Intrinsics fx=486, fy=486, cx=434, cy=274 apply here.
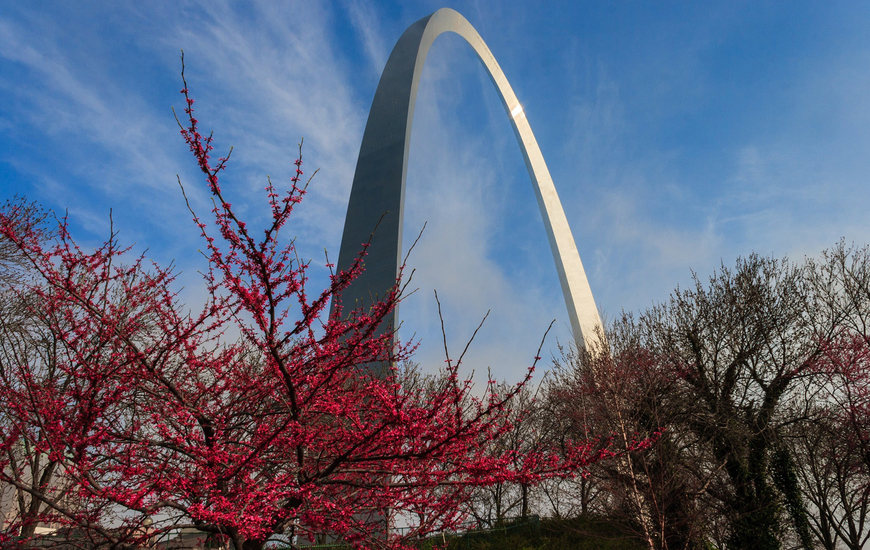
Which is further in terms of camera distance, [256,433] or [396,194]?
[396,194]

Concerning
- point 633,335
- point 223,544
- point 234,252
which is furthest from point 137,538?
point 633,335

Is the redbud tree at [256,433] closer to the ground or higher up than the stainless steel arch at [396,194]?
closer to the ground

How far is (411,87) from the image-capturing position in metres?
17.9

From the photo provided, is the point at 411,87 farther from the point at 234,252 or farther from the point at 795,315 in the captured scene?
the point at 234,252

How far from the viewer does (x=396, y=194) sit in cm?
1608

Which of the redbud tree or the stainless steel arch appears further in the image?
the stainless steel arch

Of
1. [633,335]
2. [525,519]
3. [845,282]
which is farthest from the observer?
[525,519]

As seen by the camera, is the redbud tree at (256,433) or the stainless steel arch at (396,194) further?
the stainless steel arch at (396,194)

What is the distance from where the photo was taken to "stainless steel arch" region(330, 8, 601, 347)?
1521 centimetres

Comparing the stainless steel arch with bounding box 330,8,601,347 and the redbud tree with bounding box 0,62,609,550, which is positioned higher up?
the stainless steel arch with bounding box 330,8,601,347

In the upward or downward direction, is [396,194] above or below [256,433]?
above

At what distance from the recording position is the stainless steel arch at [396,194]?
15.2 m

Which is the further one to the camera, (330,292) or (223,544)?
(223,544)

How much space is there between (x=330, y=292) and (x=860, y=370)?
546 inches
